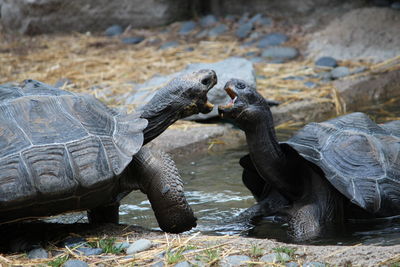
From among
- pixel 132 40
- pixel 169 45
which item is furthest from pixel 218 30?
pixel 132 40

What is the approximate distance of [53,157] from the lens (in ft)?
10.9

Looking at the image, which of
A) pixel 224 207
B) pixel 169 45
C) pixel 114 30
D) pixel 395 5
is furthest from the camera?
pixel 114 30

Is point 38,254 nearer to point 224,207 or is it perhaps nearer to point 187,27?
point 224,207

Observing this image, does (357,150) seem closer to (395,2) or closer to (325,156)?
(325,156)

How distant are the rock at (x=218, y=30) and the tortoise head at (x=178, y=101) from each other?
6.57 meters

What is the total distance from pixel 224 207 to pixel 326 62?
431 centimetres

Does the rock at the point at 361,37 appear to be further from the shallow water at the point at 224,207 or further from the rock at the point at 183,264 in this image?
the rock at the point at 183,264

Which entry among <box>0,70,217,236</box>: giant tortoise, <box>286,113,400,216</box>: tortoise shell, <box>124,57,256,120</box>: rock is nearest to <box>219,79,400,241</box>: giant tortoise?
<box>286,113,400,216</box>: tortoise shell

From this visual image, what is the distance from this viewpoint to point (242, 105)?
3.83 metres

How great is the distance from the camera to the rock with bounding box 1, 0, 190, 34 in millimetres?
10969

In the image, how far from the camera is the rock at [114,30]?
11.0 m

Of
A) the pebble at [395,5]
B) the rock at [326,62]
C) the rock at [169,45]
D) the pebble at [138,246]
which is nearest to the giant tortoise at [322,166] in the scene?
the pebble at [138,246]

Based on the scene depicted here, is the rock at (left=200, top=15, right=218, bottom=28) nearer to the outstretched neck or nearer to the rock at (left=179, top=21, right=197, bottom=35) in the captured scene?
the rock at (left=179, top=21, right=197, bottom=35)

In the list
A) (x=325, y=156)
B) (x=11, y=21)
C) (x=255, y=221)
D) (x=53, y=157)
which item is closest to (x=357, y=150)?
(x=325, y=156)
